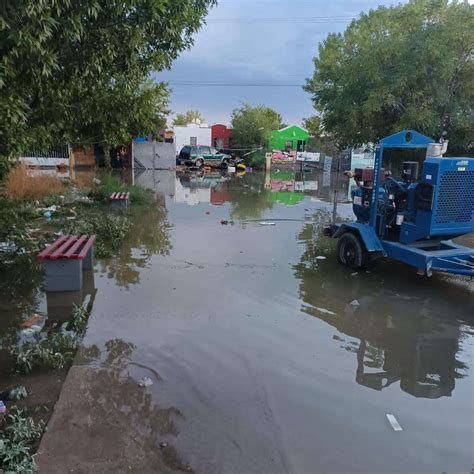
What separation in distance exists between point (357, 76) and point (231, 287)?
9.59 metres

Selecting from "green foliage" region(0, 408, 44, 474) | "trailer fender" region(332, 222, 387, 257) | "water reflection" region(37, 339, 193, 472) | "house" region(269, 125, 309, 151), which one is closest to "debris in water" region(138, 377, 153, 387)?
"water reflection" region(37, 339, 193, 472)

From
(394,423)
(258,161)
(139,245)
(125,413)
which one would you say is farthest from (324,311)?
(258,161)

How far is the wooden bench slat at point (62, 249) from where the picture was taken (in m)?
6.32

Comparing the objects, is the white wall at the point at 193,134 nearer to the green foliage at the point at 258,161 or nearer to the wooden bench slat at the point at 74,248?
the green foliage at the point at 258,161

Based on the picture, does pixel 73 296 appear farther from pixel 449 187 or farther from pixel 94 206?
pixel 94 206

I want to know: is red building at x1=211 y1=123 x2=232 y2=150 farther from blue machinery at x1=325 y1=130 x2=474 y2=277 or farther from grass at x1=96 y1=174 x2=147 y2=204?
blue machinery at x1=325 y1=130 x2=474 y2=277

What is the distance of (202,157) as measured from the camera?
37.4 metres

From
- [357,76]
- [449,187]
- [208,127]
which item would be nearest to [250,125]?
[208,127]

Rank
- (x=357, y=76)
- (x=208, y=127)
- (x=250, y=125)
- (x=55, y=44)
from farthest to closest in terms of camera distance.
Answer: (x=208, y=127)
(x=250, y=125)
(x=357, y=76)
(x=55, y=44)

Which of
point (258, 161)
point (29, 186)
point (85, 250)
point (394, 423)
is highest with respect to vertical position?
point (258, 161)

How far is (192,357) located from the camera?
16.1ft

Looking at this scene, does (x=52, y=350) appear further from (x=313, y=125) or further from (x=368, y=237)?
(x=313, y=125)

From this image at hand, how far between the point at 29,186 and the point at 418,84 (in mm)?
11873

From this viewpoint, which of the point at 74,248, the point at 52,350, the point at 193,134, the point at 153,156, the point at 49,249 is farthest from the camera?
the point at 193,134
